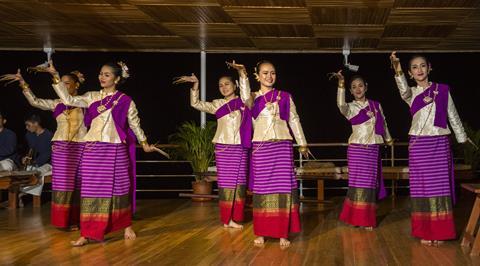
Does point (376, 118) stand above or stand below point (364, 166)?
above

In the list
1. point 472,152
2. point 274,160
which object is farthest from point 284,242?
point 472,152

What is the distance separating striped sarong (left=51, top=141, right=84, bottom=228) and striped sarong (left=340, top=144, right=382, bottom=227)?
2583 mm

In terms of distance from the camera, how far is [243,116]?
641 centimetres

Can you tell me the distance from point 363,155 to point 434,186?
1.12 metres

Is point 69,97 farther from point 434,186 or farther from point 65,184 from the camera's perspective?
point 434,186

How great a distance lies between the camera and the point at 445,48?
29.6ft

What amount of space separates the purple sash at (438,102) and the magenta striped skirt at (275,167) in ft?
3.56

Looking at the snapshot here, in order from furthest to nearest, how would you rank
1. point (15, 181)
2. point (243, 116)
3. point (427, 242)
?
1. point (15, 181)
2. point (243, 116)
3. point (427, 242)

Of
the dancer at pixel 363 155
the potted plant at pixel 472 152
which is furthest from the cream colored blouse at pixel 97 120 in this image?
the potted plant at pixel 472 152

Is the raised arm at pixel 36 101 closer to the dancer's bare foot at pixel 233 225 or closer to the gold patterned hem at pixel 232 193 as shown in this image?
the gold patterned hem at pixel 232 193

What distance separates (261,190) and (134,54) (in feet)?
16.1

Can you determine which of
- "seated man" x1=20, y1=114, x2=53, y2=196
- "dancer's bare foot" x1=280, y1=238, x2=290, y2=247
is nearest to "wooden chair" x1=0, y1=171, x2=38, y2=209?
"seated man" x1=20, y1=114, x2=53, y2=196

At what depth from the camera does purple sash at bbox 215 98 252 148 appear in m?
6.29

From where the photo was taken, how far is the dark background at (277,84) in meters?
9.21
